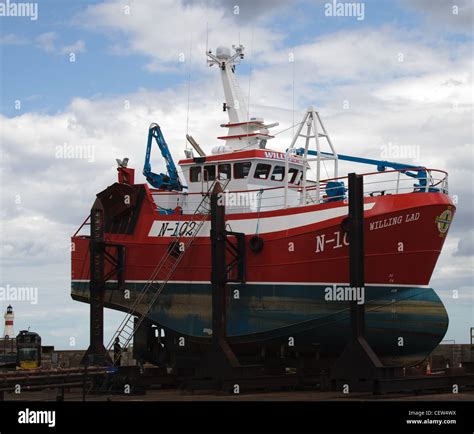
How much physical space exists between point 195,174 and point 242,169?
225 cm

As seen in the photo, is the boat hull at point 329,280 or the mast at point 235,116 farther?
the mast at point 235,116

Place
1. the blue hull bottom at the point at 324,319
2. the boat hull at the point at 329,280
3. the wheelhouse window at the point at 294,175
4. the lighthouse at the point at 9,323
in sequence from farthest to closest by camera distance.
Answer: the lighthouse at the point at 9,323, the wheelhouse window at the point at 294,175, the blue hull bottom at the point at 324,319, the boat hull at the point at 329,280

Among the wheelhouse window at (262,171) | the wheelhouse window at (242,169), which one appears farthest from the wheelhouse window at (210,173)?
the wheelhouse window at (262,171)

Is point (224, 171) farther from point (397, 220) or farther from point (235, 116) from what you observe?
point (397, 220)

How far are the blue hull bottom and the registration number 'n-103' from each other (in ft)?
6.05

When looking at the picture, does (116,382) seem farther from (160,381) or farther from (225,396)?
(225,396)

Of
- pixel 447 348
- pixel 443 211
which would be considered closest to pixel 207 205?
pixel 443 211

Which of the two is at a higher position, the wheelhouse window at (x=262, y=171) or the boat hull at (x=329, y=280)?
the wheelhouse window at (x=262, y=171)

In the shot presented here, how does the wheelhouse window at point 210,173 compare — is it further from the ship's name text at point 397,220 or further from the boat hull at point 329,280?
the ship's name text at point 397,220

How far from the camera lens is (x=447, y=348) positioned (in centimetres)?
4622

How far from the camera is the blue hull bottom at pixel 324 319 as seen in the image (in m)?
29.3

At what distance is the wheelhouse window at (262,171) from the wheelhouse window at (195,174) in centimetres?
241

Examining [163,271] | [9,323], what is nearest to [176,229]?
[163,271]
